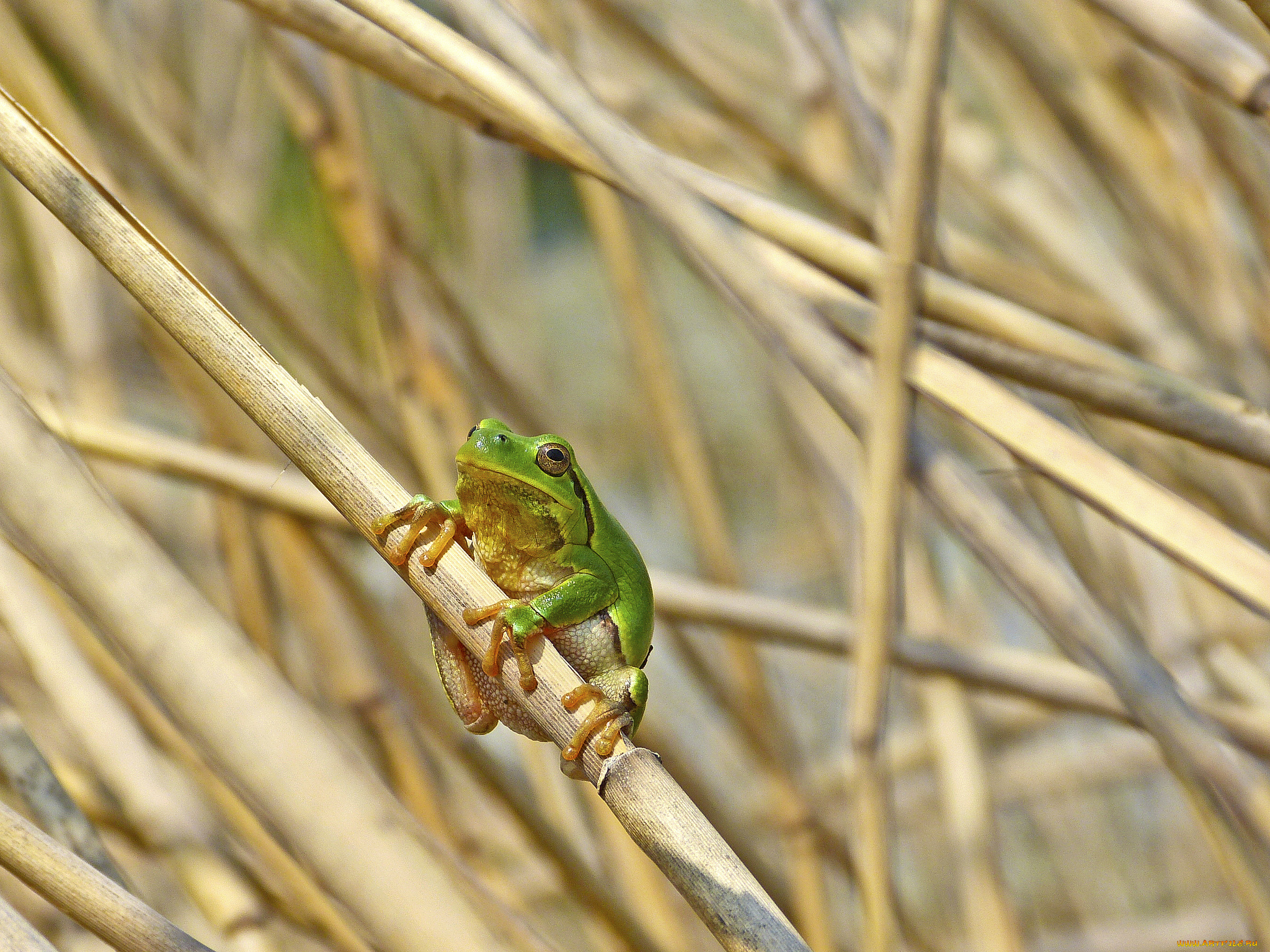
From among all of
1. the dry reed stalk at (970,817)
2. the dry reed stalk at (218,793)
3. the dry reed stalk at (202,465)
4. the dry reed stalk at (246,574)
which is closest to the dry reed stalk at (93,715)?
the dry reed stalk at (218,793)

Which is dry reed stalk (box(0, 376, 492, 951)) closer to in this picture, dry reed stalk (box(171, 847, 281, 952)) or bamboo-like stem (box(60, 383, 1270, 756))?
dry reed stalk (box(171, 847, 281, 952))

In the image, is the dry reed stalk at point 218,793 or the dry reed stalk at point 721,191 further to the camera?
the dry reed stalk at point 218,793

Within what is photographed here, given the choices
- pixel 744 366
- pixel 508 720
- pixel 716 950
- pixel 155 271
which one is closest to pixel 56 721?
pixel 508 720


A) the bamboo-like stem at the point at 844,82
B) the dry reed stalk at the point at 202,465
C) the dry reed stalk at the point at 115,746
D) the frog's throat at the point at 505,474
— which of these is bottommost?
the dry reed stalk at the point at 115,746

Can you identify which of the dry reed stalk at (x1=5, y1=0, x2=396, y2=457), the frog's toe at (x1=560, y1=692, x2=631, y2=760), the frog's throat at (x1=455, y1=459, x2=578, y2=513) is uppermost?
the dry reed stalk at (x1=5, y1=0, x2=396, y2=457)

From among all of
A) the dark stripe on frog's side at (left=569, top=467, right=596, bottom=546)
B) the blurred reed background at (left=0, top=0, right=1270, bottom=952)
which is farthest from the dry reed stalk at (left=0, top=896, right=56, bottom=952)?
the dark stripe on frog's side at (left=569, top=467, right=596, bottom=546)

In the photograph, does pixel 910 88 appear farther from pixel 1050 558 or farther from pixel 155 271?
pixel 155 271

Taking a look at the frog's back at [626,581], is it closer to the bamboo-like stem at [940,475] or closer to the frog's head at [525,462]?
the frog's head at [525,462]
